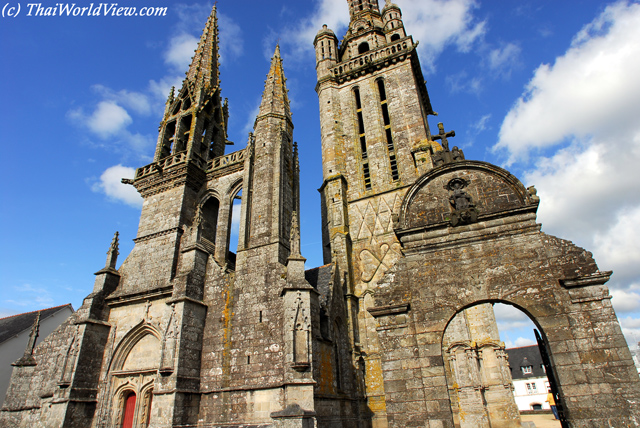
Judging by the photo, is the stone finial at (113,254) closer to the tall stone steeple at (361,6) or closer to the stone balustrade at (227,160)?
the stone balustrade at (227,160)

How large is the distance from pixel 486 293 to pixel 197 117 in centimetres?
1447

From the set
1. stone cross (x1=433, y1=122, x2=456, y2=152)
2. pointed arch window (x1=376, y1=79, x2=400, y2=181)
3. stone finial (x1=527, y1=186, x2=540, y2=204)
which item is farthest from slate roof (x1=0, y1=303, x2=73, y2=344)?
stone finial (x1=527, y1=186, x2=540, y2=204)

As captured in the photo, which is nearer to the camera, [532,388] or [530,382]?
[532,388]

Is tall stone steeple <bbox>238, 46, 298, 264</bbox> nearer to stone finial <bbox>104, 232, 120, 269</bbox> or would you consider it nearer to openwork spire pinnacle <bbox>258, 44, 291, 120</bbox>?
openwork spire pinnacle <bbox>258, 44, 291, 120</bbox>

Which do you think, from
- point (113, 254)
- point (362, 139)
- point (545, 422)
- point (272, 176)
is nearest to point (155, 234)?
point (113, 254)

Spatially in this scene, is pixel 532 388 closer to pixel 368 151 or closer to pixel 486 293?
pixel 368 151

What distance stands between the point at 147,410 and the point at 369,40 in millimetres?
22862

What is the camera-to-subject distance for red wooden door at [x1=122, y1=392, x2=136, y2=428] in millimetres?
11039

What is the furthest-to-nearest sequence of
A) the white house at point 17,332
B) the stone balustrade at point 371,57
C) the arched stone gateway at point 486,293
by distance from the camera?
the stone balustrade at point 371,57 < the white house at point 17,332 < the arched stone gateway at point 486,293

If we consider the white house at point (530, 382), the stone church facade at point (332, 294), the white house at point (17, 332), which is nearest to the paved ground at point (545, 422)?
the white house at point (530, 382)

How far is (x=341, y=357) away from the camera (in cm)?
1205

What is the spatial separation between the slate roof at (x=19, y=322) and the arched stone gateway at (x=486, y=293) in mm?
21682

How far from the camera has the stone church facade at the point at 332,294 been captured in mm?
5688

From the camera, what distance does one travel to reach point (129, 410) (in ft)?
36.9
